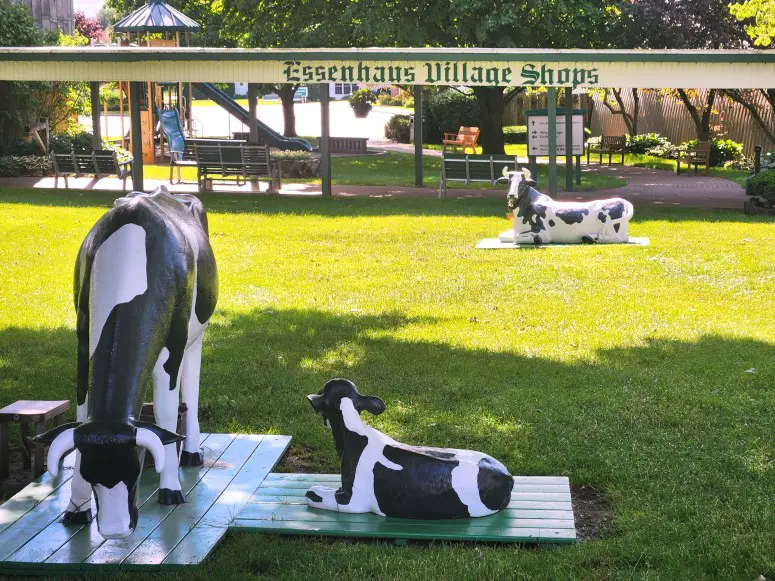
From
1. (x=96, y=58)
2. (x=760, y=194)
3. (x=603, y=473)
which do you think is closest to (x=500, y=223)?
(x=760, y=194)

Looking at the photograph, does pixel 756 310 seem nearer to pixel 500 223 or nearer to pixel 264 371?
pixel 264 371

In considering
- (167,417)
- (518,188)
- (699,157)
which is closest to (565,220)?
(518,188)

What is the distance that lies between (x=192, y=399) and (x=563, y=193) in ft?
53.0

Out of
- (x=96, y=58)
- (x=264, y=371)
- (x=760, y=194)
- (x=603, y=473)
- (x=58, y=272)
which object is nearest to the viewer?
(x=603, y=473)

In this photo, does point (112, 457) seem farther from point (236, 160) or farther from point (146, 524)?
point (236, 160)

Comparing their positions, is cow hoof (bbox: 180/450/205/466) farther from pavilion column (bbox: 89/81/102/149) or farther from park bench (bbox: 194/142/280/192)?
pavilion column (bbox: 89/81/102/149)

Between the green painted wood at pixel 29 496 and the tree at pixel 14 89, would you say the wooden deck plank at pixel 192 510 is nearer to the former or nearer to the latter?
the green painted wood at pixel 29 496

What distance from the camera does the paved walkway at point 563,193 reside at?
20203mm

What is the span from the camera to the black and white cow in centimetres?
430

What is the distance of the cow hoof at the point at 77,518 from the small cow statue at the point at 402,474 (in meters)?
1.28

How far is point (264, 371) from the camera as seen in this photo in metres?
8.32

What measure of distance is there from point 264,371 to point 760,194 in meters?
12.3

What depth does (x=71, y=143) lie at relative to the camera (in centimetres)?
2609

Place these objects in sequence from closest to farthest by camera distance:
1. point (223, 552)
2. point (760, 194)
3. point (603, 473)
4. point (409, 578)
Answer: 1. point (409, 578)
2. point (223, 552)
3. point (603, 473)
4. point (760, 194)
